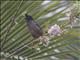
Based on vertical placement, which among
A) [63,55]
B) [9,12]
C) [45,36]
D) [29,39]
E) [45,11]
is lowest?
[45,36]

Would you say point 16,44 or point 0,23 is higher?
point 0,23

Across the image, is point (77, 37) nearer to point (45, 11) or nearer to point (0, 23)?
point (45, 11)

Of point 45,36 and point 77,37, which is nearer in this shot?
point 45,36

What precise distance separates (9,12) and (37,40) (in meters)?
0.69

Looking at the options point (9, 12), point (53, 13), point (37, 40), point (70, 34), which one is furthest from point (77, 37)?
point (9, 12)

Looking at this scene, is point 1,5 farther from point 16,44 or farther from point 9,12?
point 16,44

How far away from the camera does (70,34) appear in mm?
1489

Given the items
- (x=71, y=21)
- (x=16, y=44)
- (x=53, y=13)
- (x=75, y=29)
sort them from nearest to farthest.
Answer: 1. (x=71, y=21)
2. (x=75, y=29)
3. (x=53, y=13)
4. (x=16, y=44)

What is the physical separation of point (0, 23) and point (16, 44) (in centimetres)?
20

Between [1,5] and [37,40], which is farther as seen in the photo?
[1,5]

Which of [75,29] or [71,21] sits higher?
[75,29]

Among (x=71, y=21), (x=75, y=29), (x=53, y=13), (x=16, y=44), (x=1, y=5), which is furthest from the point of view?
(x=1, y=5)

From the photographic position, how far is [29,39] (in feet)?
5.42

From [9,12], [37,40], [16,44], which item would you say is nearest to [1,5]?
[9,12]
